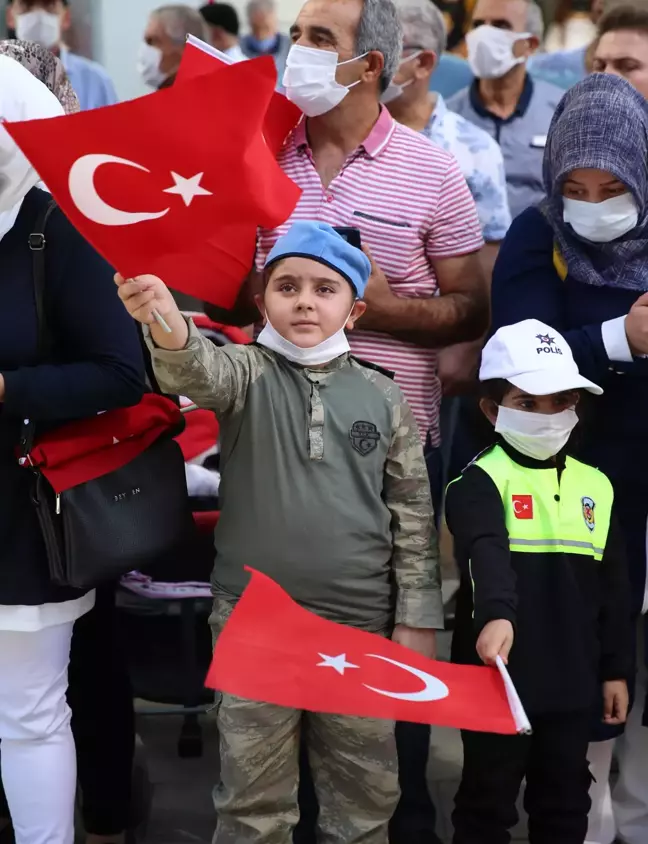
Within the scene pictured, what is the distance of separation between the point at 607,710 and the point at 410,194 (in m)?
1.34

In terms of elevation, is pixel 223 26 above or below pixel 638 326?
above

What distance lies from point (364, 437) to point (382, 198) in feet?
2.25

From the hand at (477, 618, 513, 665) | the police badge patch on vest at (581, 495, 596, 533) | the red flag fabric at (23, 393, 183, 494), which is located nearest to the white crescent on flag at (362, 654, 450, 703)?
the hand at (477, 618, 513, 665)

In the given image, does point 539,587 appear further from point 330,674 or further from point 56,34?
point 56,34

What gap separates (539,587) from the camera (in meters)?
2.45

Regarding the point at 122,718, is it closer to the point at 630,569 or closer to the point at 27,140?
the point at 630,569

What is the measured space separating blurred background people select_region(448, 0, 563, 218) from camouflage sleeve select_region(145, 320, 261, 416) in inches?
83.4

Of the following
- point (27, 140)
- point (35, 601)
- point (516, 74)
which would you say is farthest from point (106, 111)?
point (516, 74)

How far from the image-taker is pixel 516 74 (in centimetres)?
449

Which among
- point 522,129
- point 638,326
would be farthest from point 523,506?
point 522,129

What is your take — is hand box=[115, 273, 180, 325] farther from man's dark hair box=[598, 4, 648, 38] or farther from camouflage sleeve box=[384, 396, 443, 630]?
man's dark hair box=[598, 4, 648, 38]

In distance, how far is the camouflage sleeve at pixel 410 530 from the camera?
2469mm

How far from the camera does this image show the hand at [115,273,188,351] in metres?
2.05

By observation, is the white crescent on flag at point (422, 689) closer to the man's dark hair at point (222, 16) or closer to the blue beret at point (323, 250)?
the blue beret at point (323, 250)
